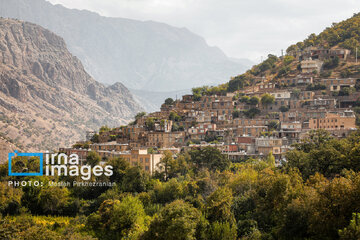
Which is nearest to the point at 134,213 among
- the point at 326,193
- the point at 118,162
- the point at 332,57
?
the point at 118,162

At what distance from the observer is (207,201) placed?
40.4m

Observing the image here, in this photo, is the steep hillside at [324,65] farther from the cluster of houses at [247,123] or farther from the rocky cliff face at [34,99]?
the rocky cliff face at [34,99]

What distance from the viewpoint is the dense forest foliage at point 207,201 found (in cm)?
2986

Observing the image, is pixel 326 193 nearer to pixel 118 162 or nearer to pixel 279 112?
pixel 118 162

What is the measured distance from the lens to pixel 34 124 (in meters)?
151

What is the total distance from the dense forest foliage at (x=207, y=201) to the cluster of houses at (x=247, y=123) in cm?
593

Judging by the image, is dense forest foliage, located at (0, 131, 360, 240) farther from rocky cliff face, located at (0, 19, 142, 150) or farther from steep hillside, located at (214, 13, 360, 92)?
rocky cliff face, located at (0, 19, 142, 150)

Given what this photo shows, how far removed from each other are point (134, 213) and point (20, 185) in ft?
66.0

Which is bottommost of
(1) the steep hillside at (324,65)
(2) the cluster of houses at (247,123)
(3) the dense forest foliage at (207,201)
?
(3) the dense forest foliage at (207,201)

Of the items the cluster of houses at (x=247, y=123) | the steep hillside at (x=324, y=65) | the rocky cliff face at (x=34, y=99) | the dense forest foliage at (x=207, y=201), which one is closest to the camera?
the dense forest foliage at (x=207, y=201)

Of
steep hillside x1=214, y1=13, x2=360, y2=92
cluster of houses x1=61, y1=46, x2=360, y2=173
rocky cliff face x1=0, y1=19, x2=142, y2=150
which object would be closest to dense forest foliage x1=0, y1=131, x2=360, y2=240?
cluster of houses x1=61, y1=46, x2=360, y2=173

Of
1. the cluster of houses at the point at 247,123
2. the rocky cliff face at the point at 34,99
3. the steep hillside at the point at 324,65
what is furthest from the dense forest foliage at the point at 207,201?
the rocky cliff face at the point at 34,99

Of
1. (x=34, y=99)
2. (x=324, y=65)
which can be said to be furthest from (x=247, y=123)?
(x=34, y=99)

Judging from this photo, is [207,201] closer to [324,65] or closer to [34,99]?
[324,65]
